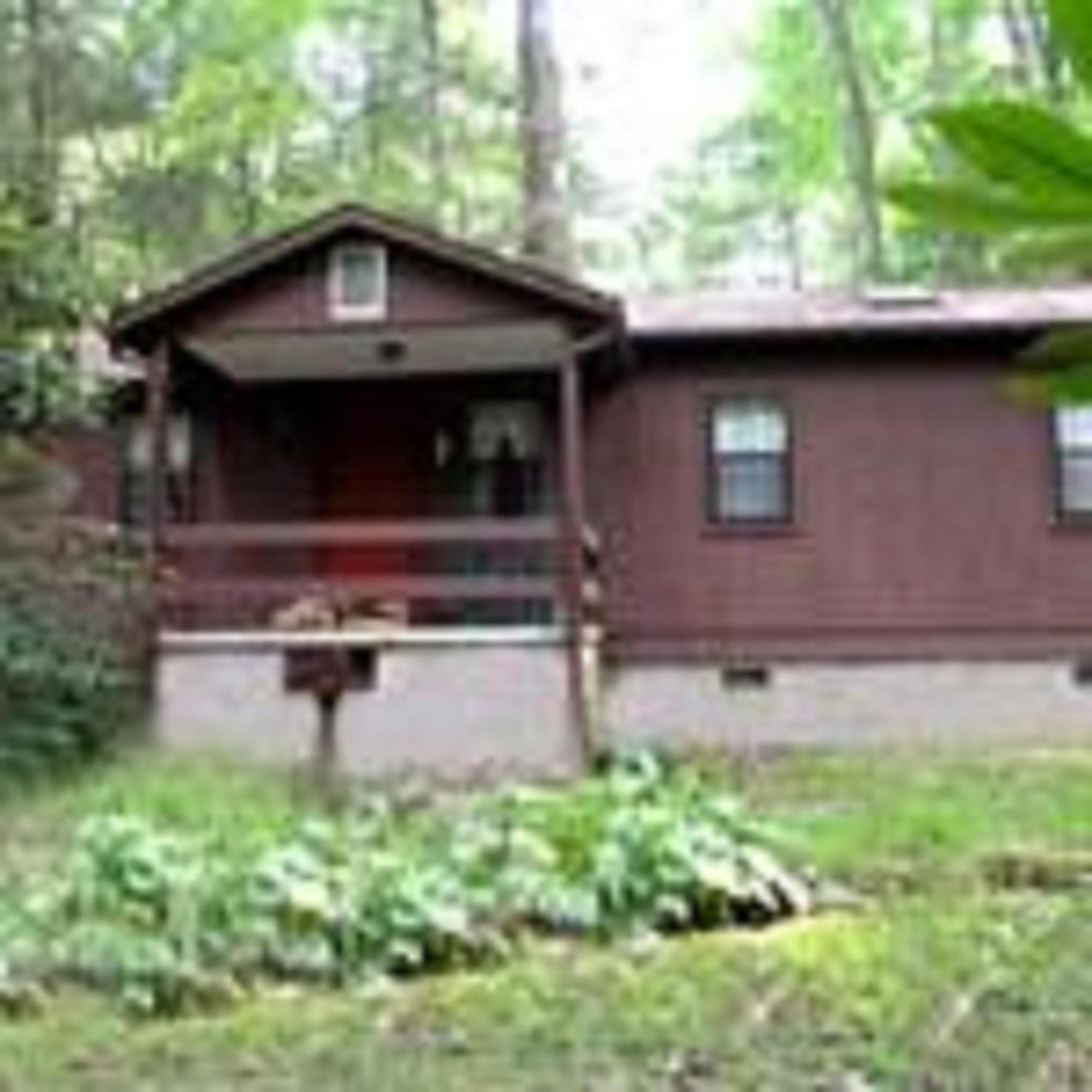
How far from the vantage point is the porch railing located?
17.5 m

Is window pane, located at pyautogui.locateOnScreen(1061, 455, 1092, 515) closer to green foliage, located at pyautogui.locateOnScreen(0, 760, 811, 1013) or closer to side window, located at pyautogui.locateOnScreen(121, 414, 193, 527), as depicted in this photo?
side window, located at pyautogui.locateOnScreen(121, 414, 193, 527)

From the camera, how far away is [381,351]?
19031 millimetres

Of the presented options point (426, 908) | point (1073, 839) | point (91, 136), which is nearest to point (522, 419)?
point (1073, 839)

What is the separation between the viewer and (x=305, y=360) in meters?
19.4

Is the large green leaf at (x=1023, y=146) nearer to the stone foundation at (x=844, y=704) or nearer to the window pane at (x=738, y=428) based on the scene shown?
the stone foundation at (x=844, y=704)

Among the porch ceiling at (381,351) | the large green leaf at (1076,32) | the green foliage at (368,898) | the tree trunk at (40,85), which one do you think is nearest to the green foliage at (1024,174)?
the large green leaf at (1076,32)

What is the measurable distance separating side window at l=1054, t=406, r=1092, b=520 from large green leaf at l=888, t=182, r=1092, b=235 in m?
18.1

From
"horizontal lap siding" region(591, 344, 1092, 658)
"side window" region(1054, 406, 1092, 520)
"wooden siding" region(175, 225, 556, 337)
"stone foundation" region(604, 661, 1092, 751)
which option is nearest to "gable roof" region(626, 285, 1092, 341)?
"horizontal lap siding" region(591, 344, 1092, 658)

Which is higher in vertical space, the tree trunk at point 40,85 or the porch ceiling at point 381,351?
the tree trunk at point 40,85

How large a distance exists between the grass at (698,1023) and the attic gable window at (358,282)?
9304 millimetres

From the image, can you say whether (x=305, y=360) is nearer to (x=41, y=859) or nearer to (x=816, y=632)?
(x=816, y=632)

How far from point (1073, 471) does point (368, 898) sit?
1205 centimetres

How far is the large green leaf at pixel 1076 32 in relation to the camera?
3.89ft

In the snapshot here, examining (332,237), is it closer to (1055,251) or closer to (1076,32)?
(1055,251)
